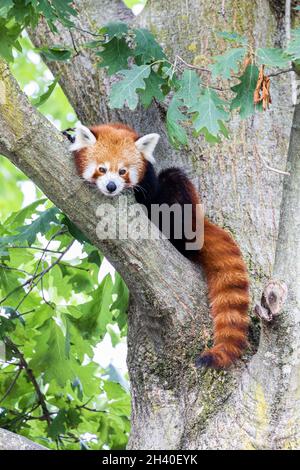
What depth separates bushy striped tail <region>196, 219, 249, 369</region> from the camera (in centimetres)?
345

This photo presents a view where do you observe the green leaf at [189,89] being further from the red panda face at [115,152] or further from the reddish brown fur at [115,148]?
the reddish brown fur at [115,148]

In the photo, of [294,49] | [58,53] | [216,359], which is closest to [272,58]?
[294,49]

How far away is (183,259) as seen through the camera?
11.9 ft

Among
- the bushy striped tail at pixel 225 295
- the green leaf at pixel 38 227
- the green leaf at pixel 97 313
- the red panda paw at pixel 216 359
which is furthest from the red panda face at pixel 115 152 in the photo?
the red panda paw at pixel 216 359

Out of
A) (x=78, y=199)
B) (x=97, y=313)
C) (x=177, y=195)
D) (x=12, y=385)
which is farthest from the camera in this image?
(x=12, y=385)

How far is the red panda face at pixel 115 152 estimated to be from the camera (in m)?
4.23

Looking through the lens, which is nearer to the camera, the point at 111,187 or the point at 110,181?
the point at 111,187

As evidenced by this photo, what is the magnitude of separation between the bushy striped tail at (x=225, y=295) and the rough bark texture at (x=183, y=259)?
0.07 meters

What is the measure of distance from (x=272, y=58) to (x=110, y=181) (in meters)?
1.27

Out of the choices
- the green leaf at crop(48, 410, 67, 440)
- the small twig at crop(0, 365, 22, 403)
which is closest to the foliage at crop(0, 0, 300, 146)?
the small twig at crop(0, 365, 22, 403)

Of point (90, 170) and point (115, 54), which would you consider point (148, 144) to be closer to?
point (90, 170)
